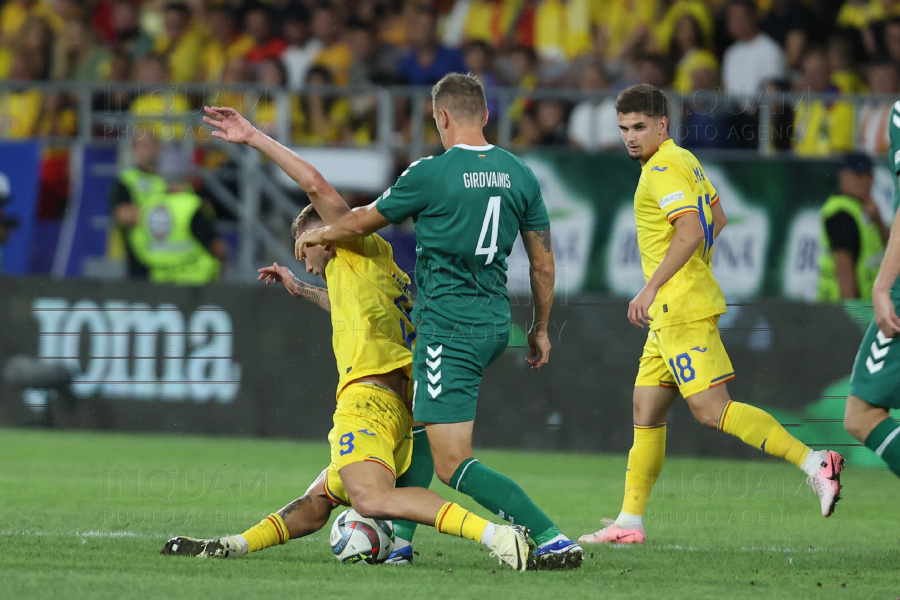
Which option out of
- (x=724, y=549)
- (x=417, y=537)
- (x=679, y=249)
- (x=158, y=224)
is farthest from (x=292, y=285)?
(x=158, y=224)

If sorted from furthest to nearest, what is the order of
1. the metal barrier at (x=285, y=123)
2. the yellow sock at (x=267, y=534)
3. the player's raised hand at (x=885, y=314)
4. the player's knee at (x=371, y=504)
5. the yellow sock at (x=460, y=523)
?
1. the metal barrier at (x=285, y=123)
2. the yellow sock at (x=267, y=534)
3. the player's knee at (x=371, y=504)
4. the yellow sock at (x=460, y=523)
5. the player's raised hand at (x=885, y=314)

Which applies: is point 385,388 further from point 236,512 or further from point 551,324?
point 551,324

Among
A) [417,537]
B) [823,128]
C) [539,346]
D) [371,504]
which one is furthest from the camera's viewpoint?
[823,128]

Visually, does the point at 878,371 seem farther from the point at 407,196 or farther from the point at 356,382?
the point at 356,382

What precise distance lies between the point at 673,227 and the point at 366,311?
65.7 inches

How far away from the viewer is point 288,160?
17.1 feet

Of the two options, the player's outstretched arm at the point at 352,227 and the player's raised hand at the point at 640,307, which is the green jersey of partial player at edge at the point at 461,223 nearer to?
the player's outstretched arm at the point at 352,227

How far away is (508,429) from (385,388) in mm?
4627

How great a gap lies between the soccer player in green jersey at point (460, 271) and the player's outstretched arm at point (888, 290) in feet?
4.84

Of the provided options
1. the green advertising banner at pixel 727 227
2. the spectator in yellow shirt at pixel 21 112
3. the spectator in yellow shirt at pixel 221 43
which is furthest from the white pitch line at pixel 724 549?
the spectator in yellow shirt at pixel 221 43

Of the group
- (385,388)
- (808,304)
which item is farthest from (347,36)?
(385,388)

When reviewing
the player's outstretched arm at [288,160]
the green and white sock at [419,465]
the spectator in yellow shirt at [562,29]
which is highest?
the spectator in yellow shirt at [562,29]

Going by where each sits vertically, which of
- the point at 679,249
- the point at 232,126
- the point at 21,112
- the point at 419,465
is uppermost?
the point at 21,112

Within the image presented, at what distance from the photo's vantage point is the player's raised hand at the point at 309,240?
5238 millimetres
